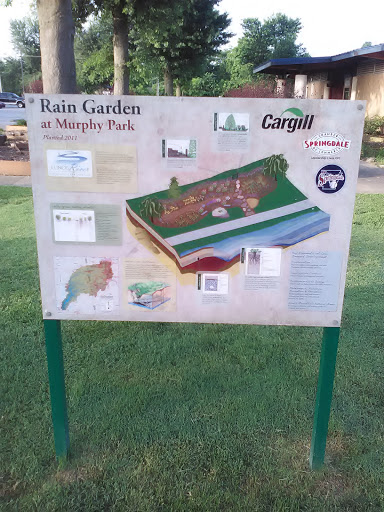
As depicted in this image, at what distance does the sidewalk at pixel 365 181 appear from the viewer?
10180 millimetres

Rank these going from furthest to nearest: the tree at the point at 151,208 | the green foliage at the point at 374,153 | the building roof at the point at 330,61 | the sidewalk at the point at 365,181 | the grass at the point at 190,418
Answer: the building roof at the point at 330,61 → the green foliage at the point at 374,153 → the sidewalk at the point at 365,181 → the grass at the point at 190,418 → the tree at the point at 151,208

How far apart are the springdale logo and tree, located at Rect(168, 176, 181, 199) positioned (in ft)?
1.92

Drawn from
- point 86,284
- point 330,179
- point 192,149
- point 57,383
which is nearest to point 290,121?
point 330,179

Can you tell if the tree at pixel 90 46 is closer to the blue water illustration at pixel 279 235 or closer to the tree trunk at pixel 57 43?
the tree trunk at pixel 57 43

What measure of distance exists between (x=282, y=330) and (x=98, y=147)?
258cm

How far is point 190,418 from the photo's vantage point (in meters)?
2.92

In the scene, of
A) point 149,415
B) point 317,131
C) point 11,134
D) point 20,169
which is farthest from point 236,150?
point 11,134

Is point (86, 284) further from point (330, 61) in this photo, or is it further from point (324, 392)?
point (330, 61)

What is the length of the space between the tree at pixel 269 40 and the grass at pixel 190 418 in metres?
47.9

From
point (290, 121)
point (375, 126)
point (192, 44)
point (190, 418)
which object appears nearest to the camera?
point (290, 121)

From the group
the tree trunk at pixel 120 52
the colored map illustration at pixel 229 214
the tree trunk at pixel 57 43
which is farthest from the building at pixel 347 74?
the colored map illustration at pixel 229 214

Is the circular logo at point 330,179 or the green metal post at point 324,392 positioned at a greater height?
the circular logo at point 330,179

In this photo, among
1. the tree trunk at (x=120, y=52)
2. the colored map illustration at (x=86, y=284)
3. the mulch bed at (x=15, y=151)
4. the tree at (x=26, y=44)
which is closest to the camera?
the colored map illustration at (x=86, y=284)

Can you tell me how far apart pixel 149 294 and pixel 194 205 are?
0.49 metres
